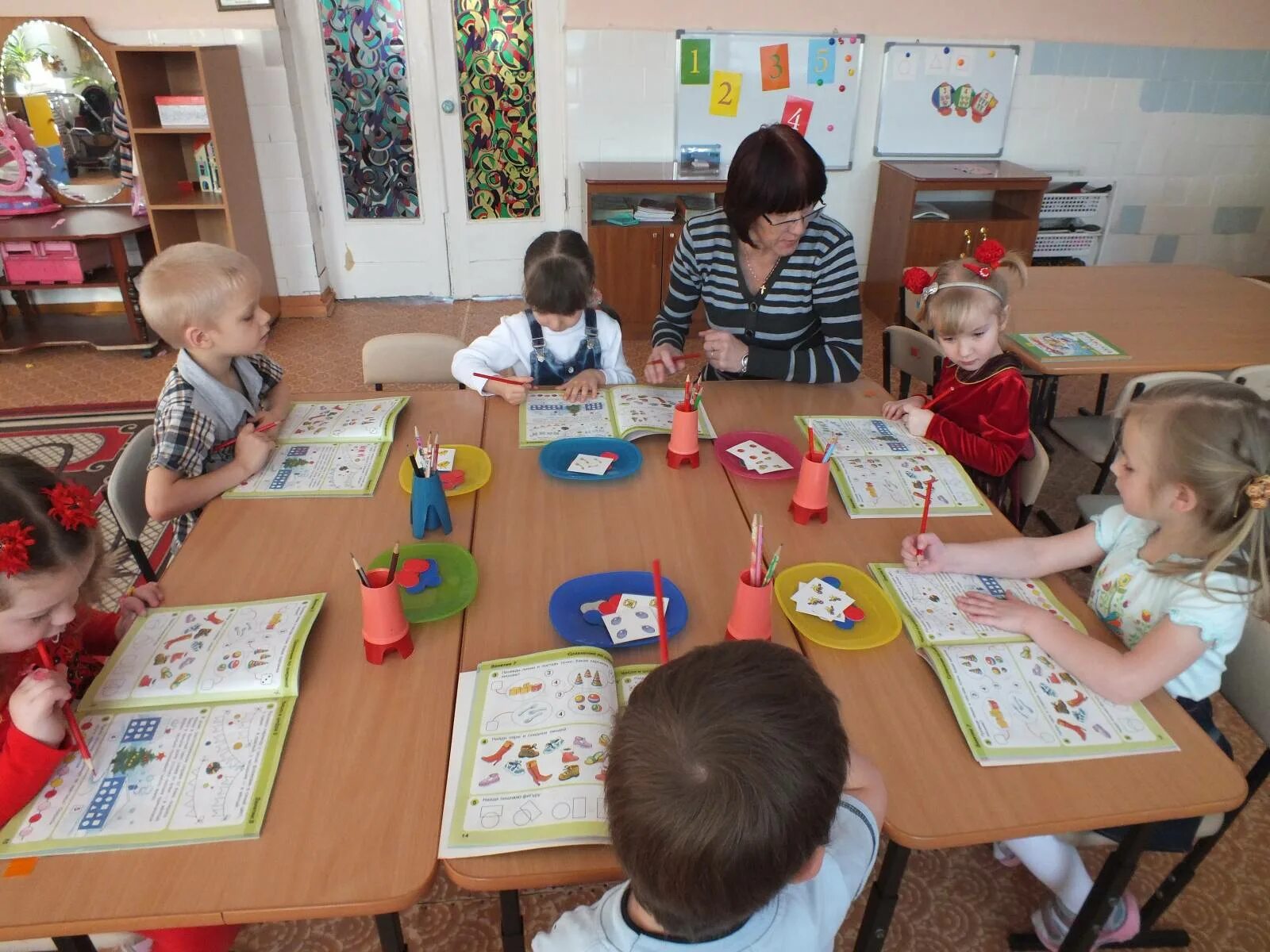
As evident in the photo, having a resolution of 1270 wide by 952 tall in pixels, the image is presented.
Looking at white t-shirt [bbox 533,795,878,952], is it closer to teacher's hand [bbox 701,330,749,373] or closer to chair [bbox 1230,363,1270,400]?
teacher's hand [bbox 701,330,749,373]

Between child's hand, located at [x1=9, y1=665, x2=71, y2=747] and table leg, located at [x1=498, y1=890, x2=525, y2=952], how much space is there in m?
0.55

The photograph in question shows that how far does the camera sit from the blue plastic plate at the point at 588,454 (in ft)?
5.22

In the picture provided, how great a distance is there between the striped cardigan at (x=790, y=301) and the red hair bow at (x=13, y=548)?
1.47 metres

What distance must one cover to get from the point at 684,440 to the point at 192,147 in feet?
12.0

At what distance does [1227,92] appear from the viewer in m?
4.57

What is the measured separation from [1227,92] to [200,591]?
564 centimetres

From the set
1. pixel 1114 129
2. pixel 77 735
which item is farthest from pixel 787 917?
pixel 1114 129

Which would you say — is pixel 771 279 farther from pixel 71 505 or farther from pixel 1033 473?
pixel 71 505

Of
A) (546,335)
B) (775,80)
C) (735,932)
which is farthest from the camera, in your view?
(775,80)

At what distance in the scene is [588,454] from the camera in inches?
66.2

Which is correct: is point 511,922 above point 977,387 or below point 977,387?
below

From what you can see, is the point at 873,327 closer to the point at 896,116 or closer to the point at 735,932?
the point at 896,116

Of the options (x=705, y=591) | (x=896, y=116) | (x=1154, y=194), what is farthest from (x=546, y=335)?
(x=1154, y=194)

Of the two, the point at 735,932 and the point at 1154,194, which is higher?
the point at 1154,194
